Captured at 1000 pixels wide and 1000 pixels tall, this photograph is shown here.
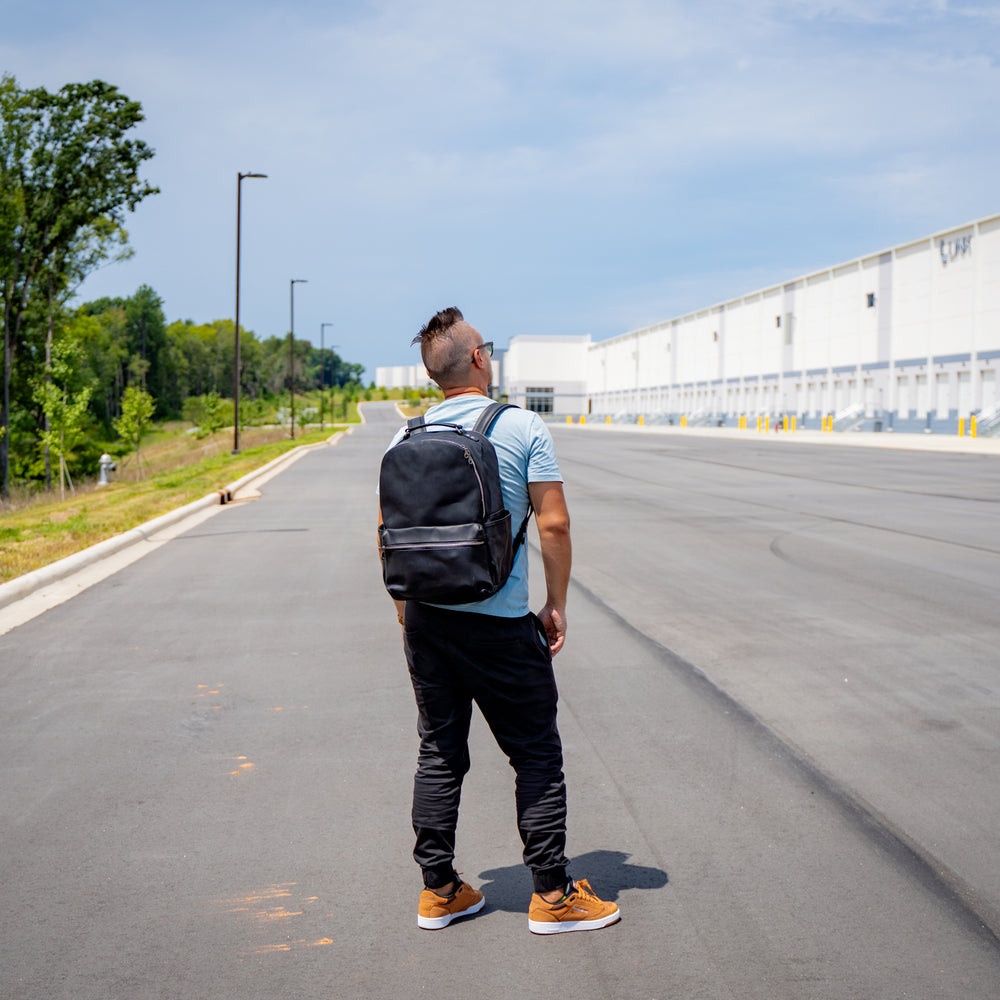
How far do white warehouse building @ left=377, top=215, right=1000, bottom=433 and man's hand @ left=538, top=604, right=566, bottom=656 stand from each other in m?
44.0

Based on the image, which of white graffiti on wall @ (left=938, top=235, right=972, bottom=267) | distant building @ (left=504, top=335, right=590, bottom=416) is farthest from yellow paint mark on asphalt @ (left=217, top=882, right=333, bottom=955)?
distant building @ (left=504, top=335, right=590, bottom=416)

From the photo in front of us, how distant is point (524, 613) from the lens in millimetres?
3410

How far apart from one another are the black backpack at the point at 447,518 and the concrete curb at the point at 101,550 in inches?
279

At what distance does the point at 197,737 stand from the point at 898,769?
347cm

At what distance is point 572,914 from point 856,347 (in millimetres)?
65974

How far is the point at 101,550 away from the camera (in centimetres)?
1237

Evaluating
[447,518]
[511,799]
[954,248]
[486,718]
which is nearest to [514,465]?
[447,518]

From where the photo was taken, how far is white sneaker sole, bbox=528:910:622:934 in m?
3.39

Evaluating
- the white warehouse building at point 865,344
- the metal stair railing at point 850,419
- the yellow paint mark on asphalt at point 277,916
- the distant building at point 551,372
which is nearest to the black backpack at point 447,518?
the yellow paint mark on asphalt at point 277,916

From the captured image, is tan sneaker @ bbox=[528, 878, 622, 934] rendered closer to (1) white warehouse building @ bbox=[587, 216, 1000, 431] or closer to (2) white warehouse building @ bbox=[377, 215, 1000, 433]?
(2) white warehouse building @ bbox=[377, 215, 1000, 433]

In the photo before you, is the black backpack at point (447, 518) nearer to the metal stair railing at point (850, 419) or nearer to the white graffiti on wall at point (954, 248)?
the white graffiti on wall at point (954, 248)

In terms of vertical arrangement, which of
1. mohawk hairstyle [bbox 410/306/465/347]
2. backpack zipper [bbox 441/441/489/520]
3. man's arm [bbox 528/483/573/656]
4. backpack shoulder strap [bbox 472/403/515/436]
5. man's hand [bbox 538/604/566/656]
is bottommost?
man's hand [bbox 538/604/566/656]

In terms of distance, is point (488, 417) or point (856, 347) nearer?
point (488, 417)

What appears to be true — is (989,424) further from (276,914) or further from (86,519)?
(276,914)
